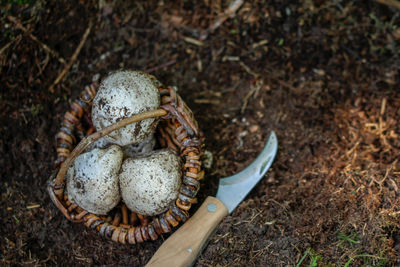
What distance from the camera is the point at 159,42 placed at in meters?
1.95

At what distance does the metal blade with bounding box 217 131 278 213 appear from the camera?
154 cm

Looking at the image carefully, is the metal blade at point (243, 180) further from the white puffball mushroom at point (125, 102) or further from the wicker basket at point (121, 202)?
the white puffball mushroom at point (125, 102)

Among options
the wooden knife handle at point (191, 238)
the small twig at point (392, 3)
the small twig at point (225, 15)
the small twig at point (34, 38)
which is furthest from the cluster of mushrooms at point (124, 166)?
the small twig at point (392, 3)

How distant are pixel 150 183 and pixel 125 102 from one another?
325 mm

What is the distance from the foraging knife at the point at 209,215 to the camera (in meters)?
1.39

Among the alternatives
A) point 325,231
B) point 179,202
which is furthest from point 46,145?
point 325,231

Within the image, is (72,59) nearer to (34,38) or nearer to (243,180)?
(34,38)

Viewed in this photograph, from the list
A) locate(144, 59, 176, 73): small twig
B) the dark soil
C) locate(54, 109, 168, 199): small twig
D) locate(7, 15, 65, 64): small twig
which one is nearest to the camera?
locate(54, 109, 168, 199): small twig

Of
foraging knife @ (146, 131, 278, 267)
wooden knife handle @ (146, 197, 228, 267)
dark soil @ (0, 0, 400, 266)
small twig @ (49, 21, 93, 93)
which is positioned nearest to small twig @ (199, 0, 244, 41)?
dark soil @ (0, 0, 400, 266)

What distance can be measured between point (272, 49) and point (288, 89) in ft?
0.78

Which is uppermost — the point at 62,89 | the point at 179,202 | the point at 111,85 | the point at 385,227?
the point at 111,85

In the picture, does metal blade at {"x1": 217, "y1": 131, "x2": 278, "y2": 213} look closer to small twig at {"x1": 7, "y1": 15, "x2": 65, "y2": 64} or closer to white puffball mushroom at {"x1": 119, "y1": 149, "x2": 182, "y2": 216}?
white puffball mushroom at {"x1": 119, "y1": 149, "x2": 182, "y2": 216}

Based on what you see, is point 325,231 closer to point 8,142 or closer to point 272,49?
point 272,49

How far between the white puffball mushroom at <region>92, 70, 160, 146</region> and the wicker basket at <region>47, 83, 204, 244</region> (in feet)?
0.17
